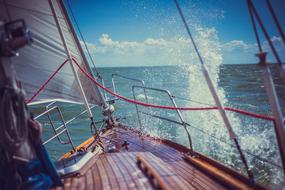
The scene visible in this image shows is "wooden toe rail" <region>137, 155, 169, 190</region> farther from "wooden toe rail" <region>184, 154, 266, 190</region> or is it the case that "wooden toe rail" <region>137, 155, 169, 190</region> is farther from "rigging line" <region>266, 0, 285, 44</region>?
"rigging line" <region>266, 0, 285, 44</region>

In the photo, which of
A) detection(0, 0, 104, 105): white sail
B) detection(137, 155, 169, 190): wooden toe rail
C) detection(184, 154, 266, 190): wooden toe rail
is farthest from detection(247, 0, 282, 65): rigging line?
detection(0, 0, 104, 105): white sail

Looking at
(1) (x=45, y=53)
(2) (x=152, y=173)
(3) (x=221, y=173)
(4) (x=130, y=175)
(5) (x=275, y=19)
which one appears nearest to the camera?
(5) (x=275, y=19)

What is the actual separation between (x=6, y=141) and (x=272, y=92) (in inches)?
85.8

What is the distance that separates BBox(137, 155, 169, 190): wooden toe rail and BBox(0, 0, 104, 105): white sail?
2110 millimetres

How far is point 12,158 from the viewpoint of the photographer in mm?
1749

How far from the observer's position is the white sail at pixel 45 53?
3770mm

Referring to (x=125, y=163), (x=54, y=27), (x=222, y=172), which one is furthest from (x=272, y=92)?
(x=54, y=27)

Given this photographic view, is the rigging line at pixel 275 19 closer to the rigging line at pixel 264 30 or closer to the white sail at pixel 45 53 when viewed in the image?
the rigging line at pixel 264 30

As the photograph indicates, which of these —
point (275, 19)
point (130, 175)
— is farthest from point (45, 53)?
point (275, 19)

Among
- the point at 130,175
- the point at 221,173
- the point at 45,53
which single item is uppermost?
the point at 45,53

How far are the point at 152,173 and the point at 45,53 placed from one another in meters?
3.14

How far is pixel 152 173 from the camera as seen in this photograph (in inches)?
90.4

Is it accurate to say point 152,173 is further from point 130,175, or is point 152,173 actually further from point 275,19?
point 275,19

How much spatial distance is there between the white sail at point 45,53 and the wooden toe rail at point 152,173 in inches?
83.1
